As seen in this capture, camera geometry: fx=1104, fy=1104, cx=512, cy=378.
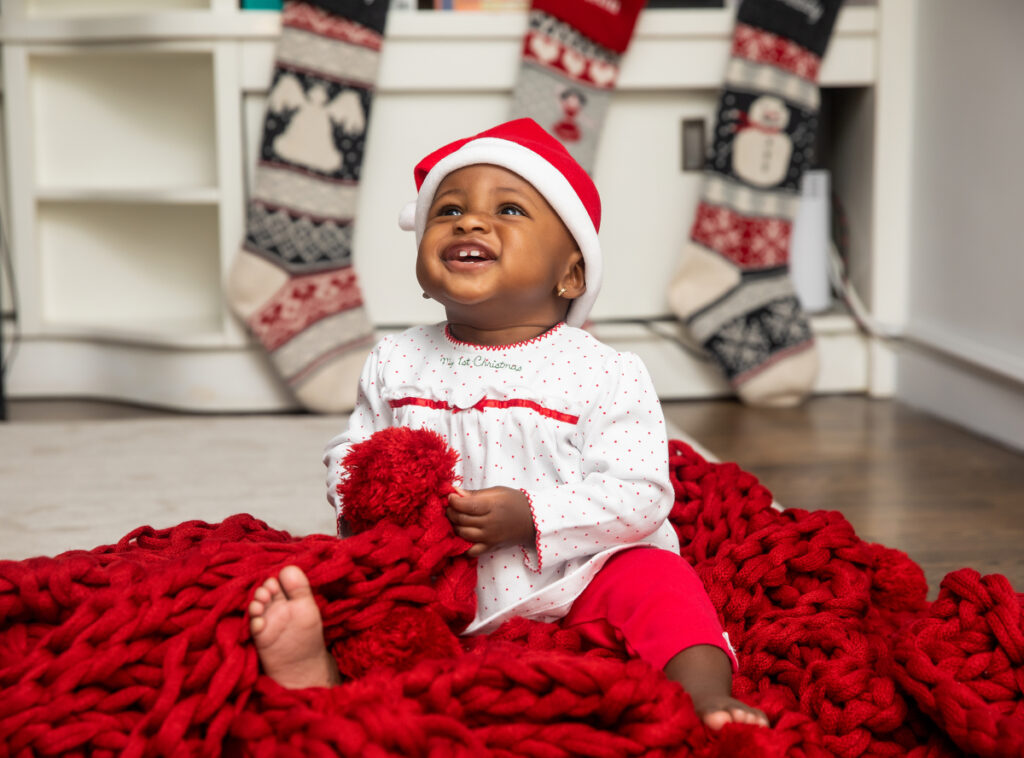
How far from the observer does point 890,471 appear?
161 centimetres

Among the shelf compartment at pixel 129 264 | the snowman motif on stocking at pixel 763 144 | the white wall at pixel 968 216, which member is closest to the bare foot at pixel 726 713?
the white wall at pixel 968 216

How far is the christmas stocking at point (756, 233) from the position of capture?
2041 millimetres

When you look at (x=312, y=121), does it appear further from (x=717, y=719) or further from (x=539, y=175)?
(x=717, y=719)

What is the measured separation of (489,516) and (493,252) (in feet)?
0.70

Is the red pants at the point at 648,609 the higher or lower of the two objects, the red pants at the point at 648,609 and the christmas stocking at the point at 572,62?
the lower

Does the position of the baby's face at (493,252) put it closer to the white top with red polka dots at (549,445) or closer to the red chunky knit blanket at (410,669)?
the white top with red polka dots at (549,445)

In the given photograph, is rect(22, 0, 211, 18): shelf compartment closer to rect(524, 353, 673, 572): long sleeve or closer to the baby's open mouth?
the baby's open mouth

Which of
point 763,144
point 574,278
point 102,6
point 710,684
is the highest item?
point 102,6

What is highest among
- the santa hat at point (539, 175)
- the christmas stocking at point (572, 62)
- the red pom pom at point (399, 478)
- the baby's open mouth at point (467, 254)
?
the christmas stocking at point (572, 62)

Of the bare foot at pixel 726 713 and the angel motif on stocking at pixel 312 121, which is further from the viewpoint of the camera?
the angel motif on stocking at pixel 312 121

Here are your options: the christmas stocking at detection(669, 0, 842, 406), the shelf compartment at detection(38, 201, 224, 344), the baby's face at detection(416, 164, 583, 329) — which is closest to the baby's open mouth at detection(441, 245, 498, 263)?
the baby's face at detection(416, 164, 583, 329)

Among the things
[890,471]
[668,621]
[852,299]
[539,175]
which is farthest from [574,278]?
[852,299]

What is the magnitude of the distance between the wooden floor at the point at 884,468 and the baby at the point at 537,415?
0.44 meters

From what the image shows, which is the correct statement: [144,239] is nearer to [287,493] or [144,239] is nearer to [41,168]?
[41,168]
